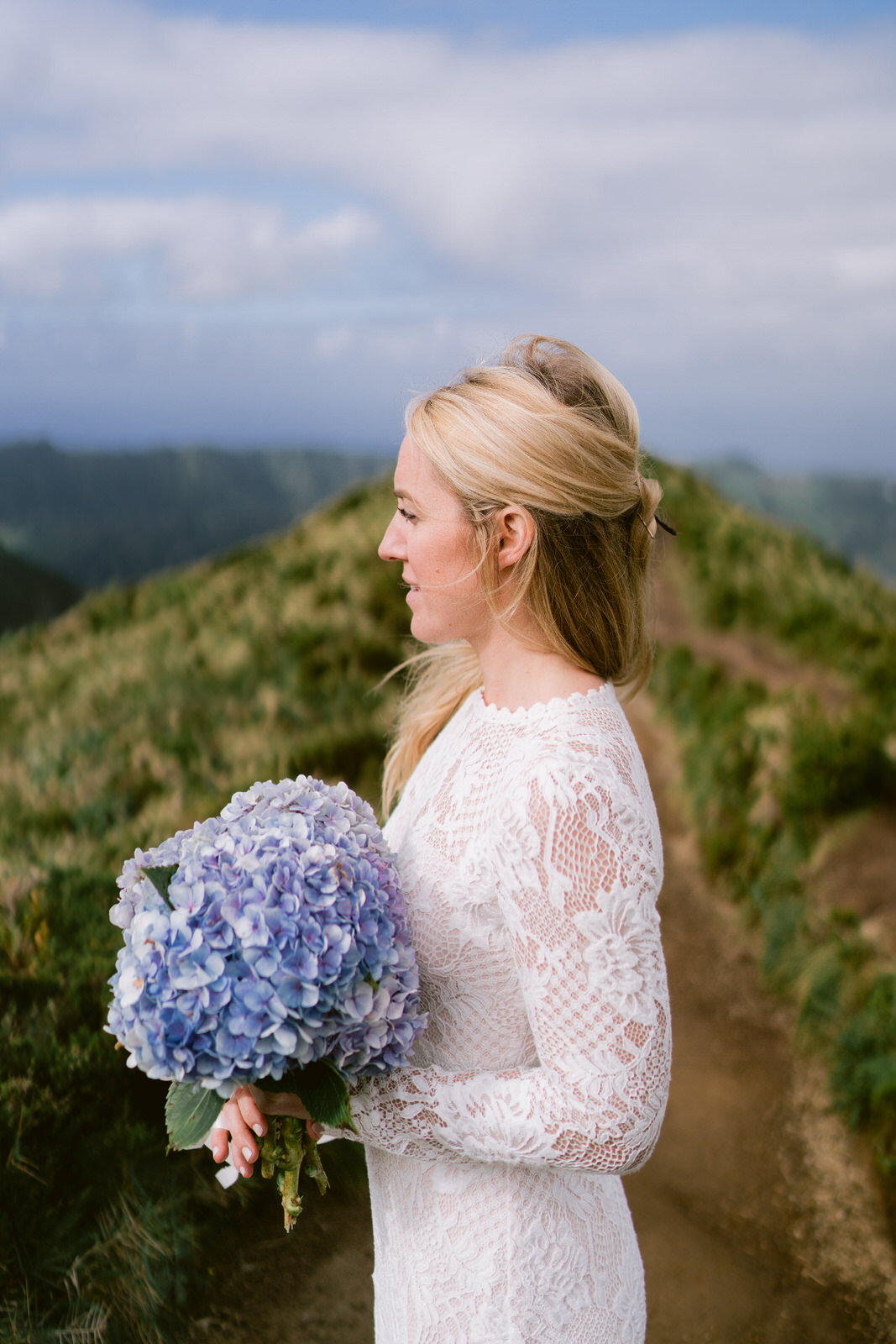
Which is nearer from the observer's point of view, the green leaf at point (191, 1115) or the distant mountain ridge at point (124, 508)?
the green leaf at point (191, 1115)

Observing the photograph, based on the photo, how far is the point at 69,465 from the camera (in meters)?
17.3

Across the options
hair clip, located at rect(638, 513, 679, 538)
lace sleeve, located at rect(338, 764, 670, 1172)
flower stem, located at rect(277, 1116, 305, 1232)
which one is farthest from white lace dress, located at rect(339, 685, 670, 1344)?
hair clip, located at rect(638, 513, 679, 538)

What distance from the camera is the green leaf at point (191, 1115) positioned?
1759mm

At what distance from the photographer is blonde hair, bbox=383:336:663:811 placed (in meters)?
1.90

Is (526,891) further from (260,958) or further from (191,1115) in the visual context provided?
(191,1115)

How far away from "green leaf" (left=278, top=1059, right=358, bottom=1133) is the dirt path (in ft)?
7.58

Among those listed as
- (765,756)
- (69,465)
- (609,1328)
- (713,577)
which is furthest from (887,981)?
(69,465)

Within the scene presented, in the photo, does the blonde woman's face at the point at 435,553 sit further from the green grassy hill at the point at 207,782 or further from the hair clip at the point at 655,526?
the green grassy hill at the point at 207,782

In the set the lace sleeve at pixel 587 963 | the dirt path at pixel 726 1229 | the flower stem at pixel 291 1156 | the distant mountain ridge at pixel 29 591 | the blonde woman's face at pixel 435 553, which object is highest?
the blonde woman's face at pixel 435 553

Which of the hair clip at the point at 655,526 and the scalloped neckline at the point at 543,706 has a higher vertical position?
the hair clip at the point at 655,526

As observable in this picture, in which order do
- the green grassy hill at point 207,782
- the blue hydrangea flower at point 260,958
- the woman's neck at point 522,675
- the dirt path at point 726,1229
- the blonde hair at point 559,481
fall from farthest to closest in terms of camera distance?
1. the dirt path at point 726,1229
2. the green grassy hill at point 207,782
3. the woman's neck at point 522,675
4. the blonde hair at point 559,481
5. the blue hydrangea flower at point 260,958

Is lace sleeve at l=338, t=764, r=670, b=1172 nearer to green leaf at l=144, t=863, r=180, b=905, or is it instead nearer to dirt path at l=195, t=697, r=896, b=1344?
green leaf at l=144, t=863, r=180, b=905

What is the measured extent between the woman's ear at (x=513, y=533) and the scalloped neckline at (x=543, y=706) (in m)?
0.29

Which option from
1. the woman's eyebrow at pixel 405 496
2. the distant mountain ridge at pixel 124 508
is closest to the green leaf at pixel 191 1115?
the woman's eyebrow at pixel 405 496
